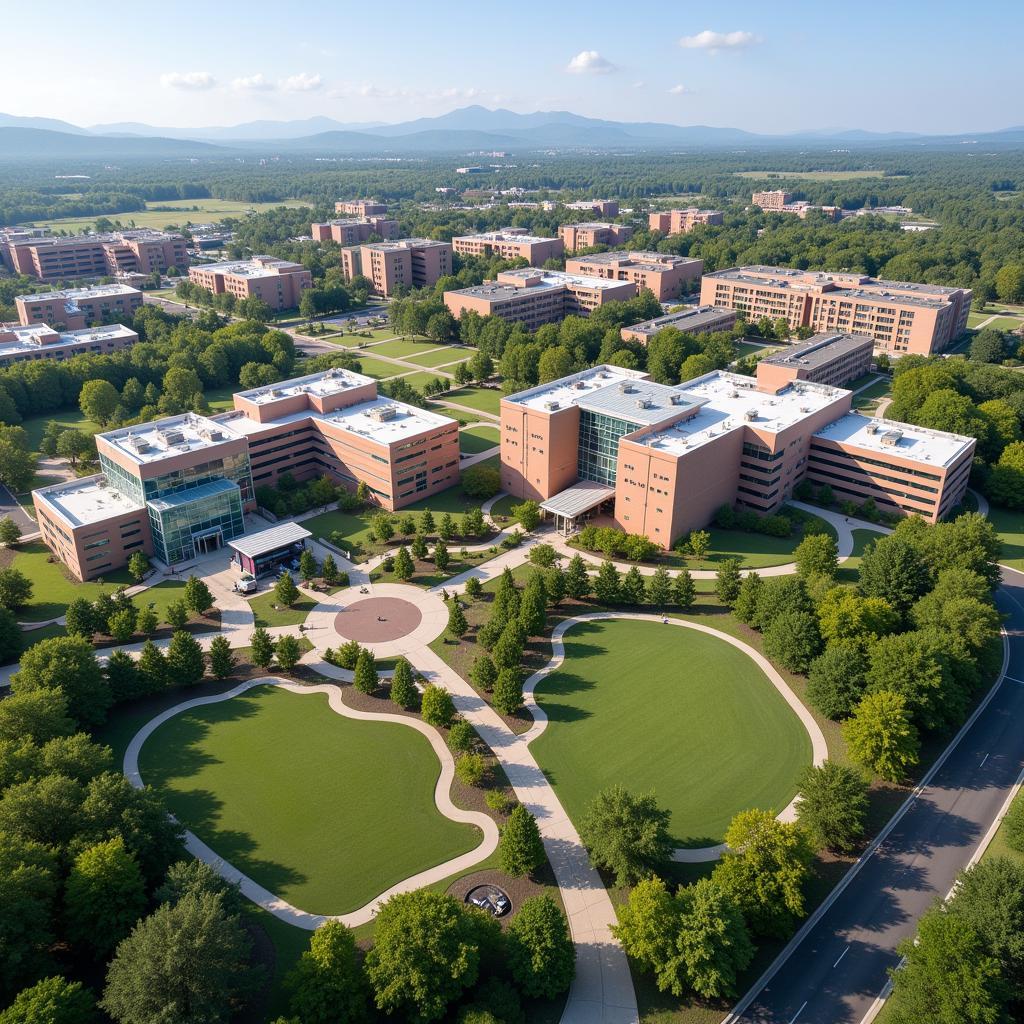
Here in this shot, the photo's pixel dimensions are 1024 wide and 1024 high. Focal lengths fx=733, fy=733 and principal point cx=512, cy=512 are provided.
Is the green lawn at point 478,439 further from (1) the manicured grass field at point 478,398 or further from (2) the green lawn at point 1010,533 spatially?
(2) the green lawn at point 1010,533

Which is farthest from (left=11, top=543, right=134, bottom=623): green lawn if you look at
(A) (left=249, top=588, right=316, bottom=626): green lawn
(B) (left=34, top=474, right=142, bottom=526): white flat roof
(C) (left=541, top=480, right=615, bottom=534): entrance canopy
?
(C) (left=541, top=480, right=615, bottom=534): entrance canopy

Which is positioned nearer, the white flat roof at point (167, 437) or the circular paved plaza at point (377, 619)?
the circular paved plaza at point (377, 619)

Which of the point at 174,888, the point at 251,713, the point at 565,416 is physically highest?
the point at 565,416

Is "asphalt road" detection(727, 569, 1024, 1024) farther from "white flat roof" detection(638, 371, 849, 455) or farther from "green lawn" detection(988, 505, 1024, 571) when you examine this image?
"white flat roof" detection(638, 371, 849, 455)

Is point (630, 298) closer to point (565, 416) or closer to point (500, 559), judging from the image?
point (565, 416)

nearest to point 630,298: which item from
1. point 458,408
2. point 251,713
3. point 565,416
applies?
point 458,408

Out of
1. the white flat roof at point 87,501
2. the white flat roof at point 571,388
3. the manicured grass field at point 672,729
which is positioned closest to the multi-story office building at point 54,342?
the white flat roof at point 87,501
